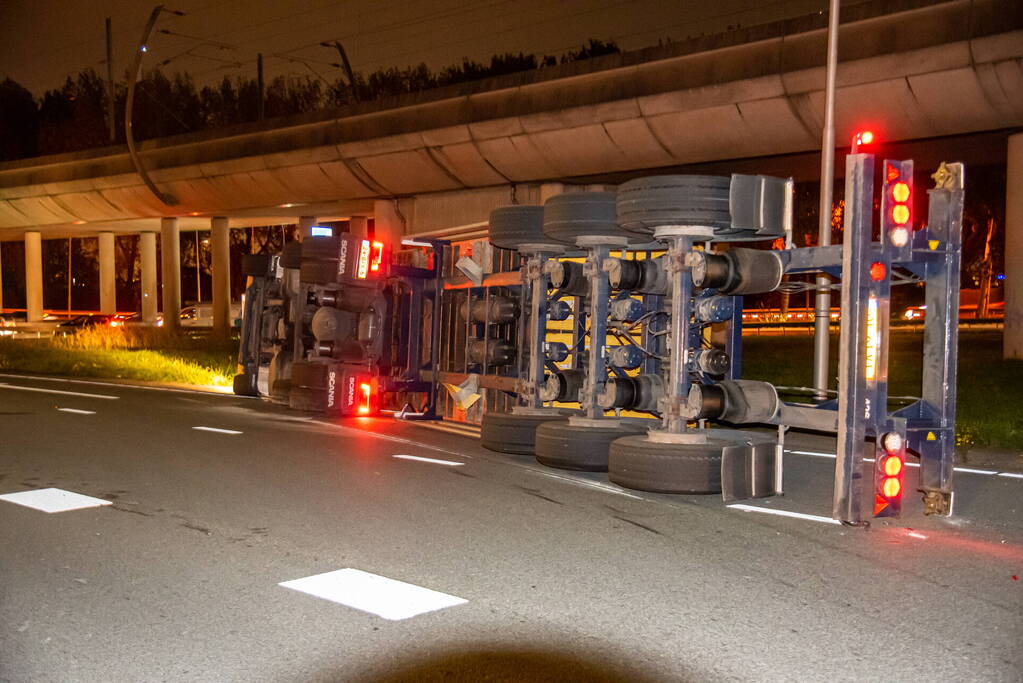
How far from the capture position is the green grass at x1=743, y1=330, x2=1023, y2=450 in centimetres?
1321

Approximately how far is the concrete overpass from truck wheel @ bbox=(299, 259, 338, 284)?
14.4 meters

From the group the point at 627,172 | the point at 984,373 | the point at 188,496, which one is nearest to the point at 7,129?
the point at 627,172

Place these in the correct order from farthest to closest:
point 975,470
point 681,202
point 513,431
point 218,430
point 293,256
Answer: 1. point 293,256
2. point 218,430
3. point 513,431
4. point 975,470
5. point 681,202

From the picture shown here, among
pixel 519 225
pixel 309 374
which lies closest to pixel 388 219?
pixel 309 374

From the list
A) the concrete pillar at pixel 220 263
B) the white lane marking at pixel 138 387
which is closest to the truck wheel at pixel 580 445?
the white lane marking at pixel 138 387

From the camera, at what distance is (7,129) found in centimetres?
9531

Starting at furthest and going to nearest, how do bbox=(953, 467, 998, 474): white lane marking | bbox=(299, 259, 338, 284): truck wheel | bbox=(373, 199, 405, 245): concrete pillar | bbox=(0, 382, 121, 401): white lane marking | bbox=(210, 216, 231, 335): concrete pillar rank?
1. bbox=(210, 216, 231, 335): concrete pillar
2. bbox=(373, 199, 405, 245): concrete pillar
3. bbox=(0, 382, 121, 401): white lane marking
4. bbox=(299, 259, 338, 284): truck wheel
5. bbox=(953, 467, 998, 474): white lane marking

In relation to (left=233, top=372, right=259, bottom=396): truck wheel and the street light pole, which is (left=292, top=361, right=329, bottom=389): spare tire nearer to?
(left=233, top=372, right=259, bottom=396): truck wheel

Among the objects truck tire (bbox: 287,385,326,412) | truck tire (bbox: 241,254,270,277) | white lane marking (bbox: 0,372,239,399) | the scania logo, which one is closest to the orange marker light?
truck tire (bbox: 287,385,326,412)

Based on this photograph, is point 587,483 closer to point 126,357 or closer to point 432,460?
point 432,460

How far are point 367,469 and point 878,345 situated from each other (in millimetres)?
4671

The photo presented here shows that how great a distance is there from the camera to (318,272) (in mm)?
14977

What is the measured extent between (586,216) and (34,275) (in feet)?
241

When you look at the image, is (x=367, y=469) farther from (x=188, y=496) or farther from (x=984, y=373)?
(x=984, y=373)
